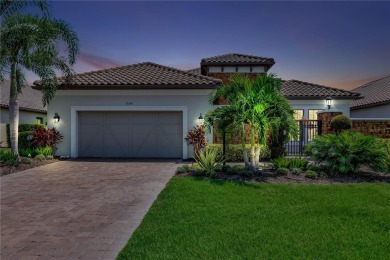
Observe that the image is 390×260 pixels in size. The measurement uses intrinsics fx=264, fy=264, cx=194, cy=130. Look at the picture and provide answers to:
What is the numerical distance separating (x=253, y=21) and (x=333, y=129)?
6476 mm

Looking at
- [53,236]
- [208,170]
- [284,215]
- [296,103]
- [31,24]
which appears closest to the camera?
[53,236]

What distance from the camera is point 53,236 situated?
13.5 ft

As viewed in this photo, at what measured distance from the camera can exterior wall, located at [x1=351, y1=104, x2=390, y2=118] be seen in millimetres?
18391

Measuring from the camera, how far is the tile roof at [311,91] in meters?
17.9

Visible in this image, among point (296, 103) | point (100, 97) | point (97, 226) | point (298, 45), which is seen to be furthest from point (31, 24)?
point (296, 103)

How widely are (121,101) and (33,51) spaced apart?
437 centimetres

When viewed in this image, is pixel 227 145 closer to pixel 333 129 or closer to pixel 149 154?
pixel 149 154

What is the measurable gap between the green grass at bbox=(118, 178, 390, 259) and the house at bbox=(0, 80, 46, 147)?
1892cm

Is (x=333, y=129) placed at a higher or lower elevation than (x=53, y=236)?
higher

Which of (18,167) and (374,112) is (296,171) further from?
(374,112)

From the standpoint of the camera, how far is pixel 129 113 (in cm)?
1399

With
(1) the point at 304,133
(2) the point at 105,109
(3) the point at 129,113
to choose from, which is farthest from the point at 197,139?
(1) the point at 304,133

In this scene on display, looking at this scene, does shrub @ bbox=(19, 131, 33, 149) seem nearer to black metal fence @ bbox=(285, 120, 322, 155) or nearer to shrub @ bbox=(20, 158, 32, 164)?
shrub @ bbox=(20, 158, 32, 164)

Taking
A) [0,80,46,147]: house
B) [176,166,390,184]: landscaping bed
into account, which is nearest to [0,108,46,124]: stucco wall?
[0,80,46,147]: house
